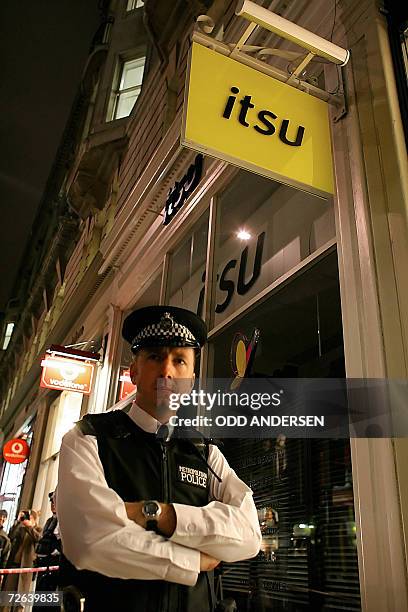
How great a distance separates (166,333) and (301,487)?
1.33m

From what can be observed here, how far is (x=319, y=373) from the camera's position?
9.17 feet

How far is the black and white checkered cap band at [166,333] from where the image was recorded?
6.25ft

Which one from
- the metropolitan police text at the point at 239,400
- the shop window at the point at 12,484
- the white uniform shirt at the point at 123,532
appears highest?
the shop window at the point at 12,484

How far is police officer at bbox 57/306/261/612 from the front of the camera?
138 centimetres

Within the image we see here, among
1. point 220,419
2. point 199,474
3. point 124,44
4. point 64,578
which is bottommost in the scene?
point 64,578

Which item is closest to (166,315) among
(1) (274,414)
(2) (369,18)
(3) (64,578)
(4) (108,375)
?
(1) (274,414)

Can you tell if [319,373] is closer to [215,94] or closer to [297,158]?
[297,158]

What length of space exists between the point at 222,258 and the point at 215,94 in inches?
74.8

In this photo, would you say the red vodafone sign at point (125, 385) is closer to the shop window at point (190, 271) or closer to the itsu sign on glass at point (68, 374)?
the itsu sign on glass at point (68, 374)

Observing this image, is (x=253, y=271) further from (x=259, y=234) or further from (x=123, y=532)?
(x=123, y=532)

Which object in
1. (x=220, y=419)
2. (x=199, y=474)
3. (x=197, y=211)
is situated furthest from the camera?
(x=197, y=211)

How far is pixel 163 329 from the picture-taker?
1.93 meters

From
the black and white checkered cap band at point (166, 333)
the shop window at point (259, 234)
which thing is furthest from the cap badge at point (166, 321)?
the shop window at point (259, 234)

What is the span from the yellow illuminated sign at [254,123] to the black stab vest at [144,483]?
1496 mm
